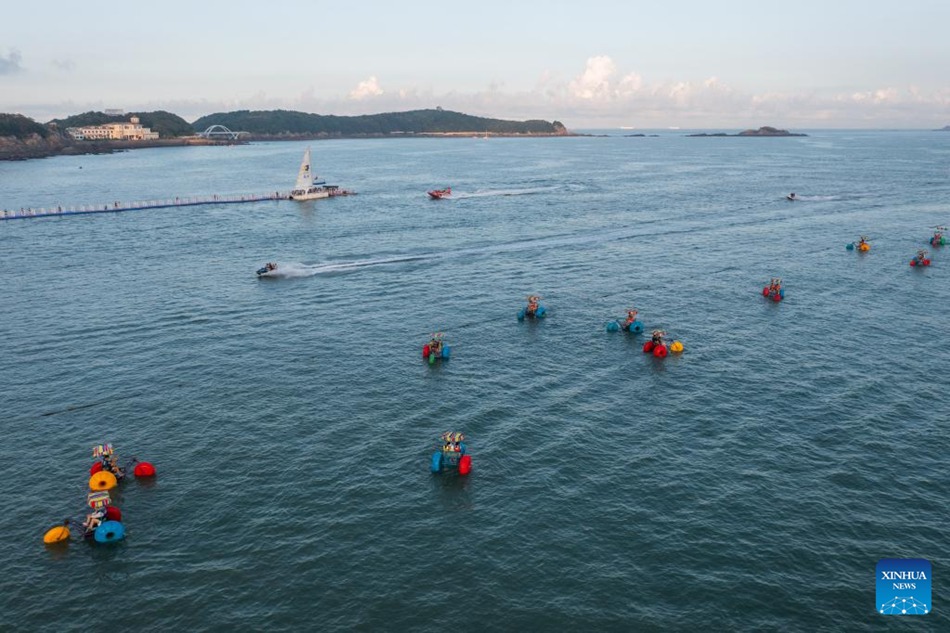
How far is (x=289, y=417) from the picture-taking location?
64062 mm

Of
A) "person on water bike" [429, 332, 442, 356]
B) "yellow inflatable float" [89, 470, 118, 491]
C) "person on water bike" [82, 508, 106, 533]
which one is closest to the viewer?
"person on water bike" [82, 508, 106, 533]

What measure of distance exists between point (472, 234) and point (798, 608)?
121m

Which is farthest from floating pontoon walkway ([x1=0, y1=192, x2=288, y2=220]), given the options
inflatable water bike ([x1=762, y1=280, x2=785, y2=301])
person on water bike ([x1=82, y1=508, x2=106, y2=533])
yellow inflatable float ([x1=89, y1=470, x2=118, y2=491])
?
inflatable water bike ([x1=762, y1=280, x2=785, y2=301])

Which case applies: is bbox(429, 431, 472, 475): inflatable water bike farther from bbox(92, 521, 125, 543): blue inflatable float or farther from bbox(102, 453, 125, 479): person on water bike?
bbox(102, 453, 125, 479): person on water bike

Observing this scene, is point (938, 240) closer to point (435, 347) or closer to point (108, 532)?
point (435, 347)

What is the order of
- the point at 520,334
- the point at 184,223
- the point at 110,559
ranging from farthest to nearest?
1. the point at 184,223
2. the point at 520,334
3. the point at 110,559

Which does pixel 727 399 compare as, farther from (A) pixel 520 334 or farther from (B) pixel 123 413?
(B) pixel 123 413

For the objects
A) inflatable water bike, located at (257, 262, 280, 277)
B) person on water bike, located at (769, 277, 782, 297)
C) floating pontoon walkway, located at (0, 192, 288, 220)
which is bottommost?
person on water bike, located at (769, 277, 782, 297)

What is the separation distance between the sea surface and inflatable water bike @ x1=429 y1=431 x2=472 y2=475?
1.08 meters

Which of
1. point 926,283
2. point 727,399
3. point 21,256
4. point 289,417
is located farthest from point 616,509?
point 21,256

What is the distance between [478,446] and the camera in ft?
194

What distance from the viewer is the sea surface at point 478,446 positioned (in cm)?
4222

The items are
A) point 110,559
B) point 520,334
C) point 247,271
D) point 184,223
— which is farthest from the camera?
point 184,223

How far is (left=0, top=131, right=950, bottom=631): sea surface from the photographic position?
42219 mm
